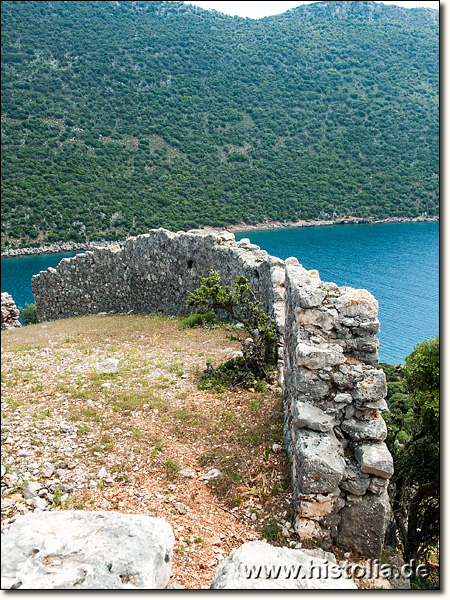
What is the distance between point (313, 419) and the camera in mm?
5211

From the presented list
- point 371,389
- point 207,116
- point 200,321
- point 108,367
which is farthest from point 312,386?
point 207,116

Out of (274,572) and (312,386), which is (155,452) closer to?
(312,386)

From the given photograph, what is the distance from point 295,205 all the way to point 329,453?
60.2 meters

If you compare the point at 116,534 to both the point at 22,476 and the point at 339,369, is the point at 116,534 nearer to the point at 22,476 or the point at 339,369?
the point at 22,476

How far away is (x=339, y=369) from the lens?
536cm

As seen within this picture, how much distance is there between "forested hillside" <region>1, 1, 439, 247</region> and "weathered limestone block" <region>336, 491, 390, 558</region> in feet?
124

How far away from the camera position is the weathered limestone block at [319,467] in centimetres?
488

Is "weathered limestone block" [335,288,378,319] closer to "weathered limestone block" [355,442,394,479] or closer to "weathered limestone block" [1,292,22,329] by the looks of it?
"weathered limestone block" [355,442,394,479]

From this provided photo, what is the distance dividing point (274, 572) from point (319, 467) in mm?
1679

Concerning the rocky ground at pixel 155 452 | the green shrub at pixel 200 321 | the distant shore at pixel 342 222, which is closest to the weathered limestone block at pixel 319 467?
the rocky ground at pixel 155 452

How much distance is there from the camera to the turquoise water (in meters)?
21.6

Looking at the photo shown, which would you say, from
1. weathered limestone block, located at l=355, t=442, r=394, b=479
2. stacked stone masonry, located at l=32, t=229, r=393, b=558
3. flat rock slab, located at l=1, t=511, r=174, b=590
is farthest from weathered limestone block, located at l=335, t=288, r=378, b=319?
flat rock slab, located at l=1, t=511, r=174, b=590

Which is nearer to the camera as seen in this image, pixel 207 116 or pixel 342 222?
pixel 342 222

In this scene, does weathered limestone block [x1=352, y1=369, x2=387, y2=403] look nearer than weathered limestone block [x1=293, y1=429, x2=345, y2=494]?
No
